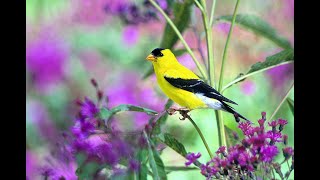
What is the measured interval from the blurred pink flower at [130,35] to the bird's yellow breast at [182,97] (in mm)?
194

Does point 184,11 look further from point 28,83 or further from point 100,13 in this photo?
point 28,83

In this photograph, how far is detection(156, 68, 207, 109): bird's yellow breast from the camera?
38.2 inches

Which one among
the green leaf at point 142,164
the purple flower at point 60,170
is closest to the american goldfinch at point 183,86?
the green leaf at point 142,164

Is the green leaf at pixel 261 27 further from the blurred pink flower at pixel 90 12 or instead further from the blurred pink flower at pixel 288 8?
the blurred pink flower at pixel 90 12

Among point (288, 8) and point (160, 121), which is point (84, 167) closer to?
point (160, 121)

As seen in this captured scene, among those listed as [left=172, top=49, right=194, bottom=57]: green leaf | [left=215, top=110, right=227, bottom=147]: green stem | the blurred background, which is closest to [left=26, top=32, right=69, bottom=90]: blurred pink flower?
the blurred background

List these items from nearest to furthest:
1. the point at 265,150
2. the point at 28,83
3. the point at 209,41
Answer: the point at 265,150 → the point at 209,41 → the point at 28,83

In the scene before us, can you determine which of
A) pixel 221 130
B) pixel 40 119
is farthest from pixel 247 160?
pixel 40 119

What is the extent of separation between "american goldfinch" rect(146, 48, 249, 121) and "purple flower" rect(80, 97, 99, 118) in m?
0.12

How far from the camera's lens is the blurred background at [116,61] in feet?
3.61

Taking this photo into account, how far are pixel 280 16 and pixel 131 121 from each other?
0.34 metres

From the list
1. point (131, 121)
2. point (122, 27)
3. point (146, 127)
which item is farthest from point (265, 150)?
point (122, 27)

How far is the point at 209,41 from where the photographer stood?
39.8 inches

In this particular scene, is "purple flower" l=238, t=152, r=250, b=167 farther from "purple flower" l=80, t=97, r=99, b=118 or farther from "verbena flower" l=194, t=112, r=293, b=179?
"purple flower" l=80, t=97, r=99, b=118
